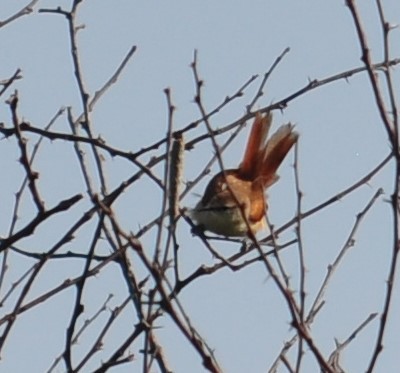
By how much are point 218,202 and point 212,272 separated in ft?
10.4

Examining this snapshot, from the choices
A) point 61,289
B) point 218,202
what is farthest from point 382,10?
point 218,202

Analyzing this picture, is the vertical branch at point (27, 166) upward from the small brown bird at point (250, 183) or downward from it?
downward

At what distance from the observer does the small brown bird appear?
253 inches

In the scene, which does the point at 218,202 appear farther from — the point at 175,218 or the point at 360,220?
the point at 175,218

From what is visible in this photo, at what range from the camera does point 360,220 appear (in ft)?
11.9

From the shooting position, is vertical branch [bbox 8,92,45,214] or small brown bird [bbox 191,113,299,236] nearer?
vertical branch [bbox 8,92,45,214]

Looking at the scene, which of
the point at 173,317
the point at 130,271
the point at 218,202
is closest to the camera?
the point at 173,317

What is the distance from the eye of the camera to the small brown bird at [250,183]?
6.41m

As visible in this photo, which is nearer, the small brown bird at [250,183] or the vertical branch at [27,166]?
the vertical branch at [27,166]

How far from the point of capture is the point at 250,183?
6.56 meters

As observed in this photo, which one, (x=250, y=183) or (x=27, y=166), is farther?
(x=250, y=183)

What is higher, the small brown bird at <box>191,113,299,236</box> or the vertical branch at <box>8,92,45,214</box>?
the small brown bird at <box>191,113,299,236</box>

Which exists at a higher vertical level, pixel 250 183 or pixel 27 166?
pixel 250 183

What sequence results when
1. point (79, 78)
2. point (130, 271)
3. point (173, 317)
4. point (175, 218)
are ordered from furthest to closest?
point (79, 78), point (130, 271), point (175, 218), point (173, 317)
